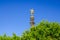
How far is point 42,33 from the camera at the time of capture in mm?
21609

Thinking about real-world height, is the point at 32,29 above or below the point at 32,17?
below

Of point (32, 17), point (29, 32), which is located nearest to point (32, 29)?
point (29, 32)

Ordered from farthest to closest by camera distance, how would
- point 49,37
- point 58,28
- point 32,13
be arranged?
point 32,13, point 58,28, point 49,37

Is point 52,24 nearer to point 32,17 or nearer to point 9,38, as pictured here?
point 9,38

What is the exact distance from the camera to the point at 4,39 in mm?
22406

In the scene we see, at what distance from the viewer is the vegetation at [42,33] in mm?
21359

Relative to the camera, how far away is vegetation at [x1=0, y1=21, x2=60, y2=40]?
21.4 metres

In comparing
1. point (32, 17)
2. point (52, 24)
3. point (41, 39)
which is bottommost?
point (41, 39)

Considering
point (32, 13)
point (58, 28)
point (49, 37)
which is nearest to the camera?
point (49, 37)

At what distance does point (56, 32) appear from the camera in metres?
21.9

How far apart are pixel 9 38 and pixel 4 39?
0.53 m

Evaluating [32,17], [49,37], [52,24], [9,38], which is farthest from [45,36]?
[32,17]

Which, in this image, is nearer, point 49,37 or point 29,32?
point 49,37

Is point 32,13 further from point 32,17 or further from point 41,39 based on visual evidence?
point 41,39
